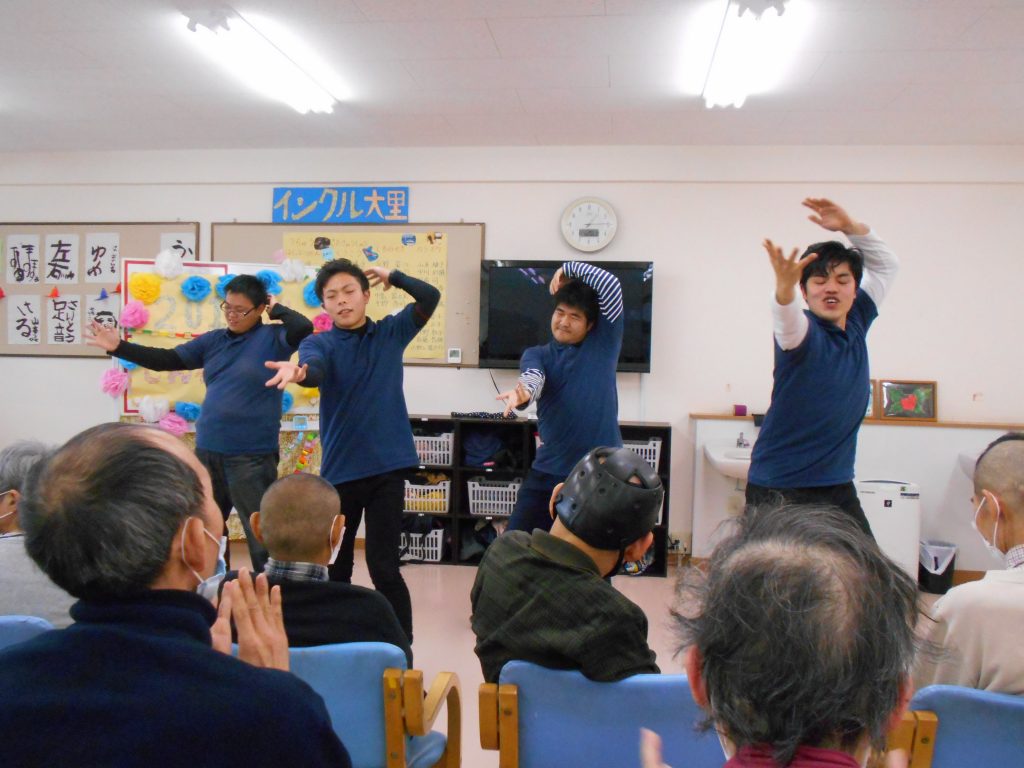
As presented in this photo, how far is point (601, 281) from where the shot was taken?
7.78ft

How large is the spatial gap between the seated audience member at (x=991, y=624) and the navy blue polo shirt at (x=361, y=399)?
1703 millimetres

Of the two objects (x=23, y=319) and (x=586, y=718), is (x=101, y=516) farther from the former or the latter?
(x=23, y=319)

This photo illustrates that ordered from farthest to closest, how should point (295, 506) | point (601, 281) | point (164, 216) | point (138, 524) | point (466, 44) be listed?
point (164, 216)
point (466, 44)
point (601, 281)
point (295, 506)
point (138, 524)

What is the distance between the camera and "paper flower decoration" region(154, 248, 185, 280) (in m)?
4.00

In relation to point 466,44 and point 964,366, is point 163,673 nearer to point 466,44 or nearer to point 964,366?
point 466,44

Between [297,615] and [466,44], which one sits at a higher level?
[466,44]

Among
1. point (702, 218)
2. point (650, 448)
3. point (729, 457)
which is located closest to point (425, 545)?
point (650, 448)

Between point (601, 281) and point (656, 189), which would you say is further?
point (656, 189)

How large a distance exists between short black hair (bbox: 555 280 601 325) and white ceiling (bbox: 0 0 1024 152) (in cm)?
122

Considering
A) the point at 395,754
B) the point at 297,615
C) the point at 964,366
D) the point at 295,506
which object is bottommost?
the point at 395,754

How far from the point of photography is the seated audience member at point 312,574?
4.37ft

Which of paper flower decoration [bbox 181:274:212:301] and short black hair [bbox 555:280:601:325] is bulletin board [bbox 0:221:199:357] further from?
short black hair [bbox 555:280:601:325]

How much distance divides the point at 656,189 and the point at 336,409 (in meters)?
2.92

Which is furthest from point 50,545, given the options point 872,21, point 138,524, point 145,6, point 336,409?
point 872,21
